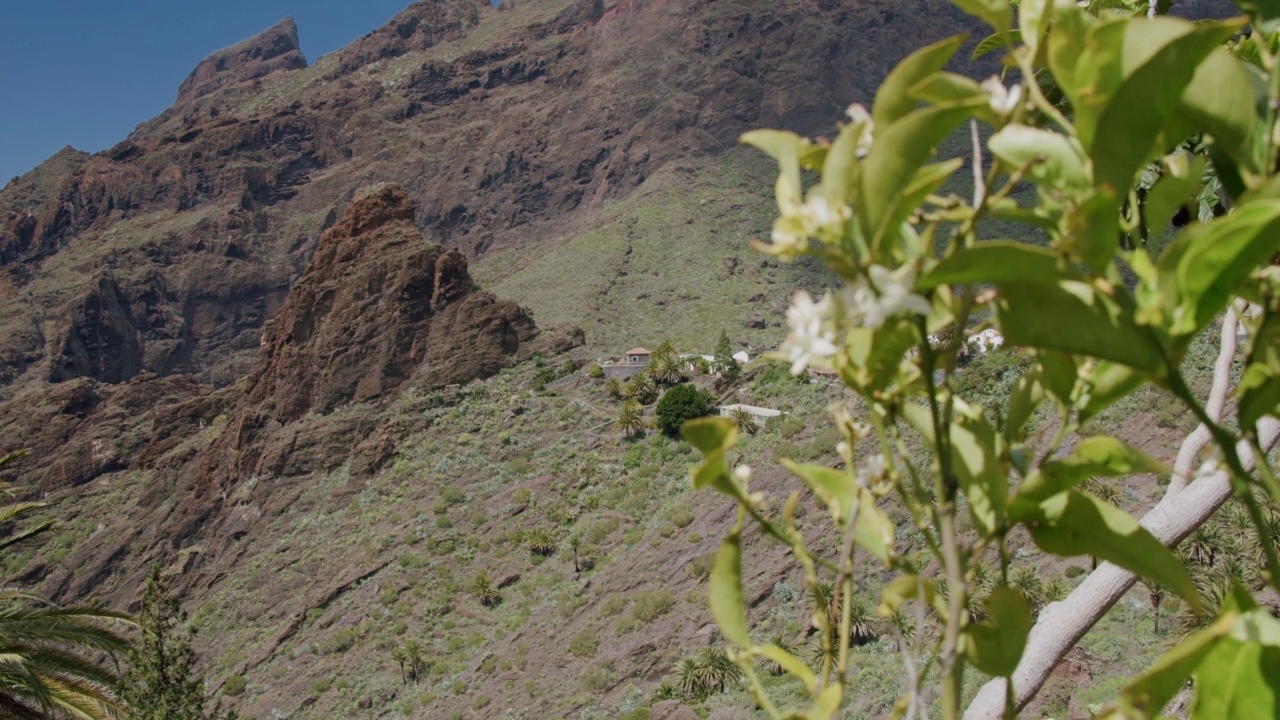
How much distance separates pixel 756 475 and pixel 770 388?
227 inches

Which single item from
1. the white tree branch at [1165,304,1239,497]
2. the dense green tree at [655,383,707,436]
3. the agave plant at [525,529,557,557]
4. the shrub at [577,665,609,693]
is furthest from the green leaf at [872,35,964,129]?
the dense green tree at [655,383,707,436]

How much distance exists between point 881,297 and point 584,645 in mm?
19871

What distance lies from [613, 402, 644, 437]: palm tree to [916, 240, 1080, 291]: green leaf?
2714 cm

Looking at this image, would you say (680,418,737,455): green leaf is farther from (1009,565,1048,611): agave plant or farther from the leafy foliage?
(1009,565,1048,611): agave plant

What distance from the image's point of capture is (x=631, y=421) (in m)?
27.9

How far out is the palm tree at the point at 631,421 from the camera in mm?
27812

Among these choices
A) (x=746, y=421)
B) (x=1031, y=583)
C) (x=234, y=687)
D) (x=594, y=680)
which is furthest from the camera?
(x=746, y=421)

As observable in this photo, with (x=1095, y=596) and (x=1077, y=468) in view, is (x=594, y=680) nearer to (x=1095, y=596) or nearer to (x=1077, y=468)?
(x=1095, y=596)

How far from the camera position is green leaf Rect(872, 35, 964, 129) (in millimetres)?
794

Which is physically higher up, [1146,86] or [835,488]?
[1146,86]

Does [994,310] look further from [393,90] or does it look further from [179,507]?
[393,90]

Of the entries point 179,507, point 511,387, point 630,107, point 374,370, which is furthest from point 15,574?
point 630,107

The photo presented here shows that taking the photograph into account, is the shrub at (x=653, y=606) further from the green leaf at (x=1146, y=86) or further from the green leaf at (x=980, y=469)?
the green leaf at (x=1146, y=86)

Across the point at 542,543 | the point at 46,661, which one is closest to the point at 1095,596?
the point at 46,661
